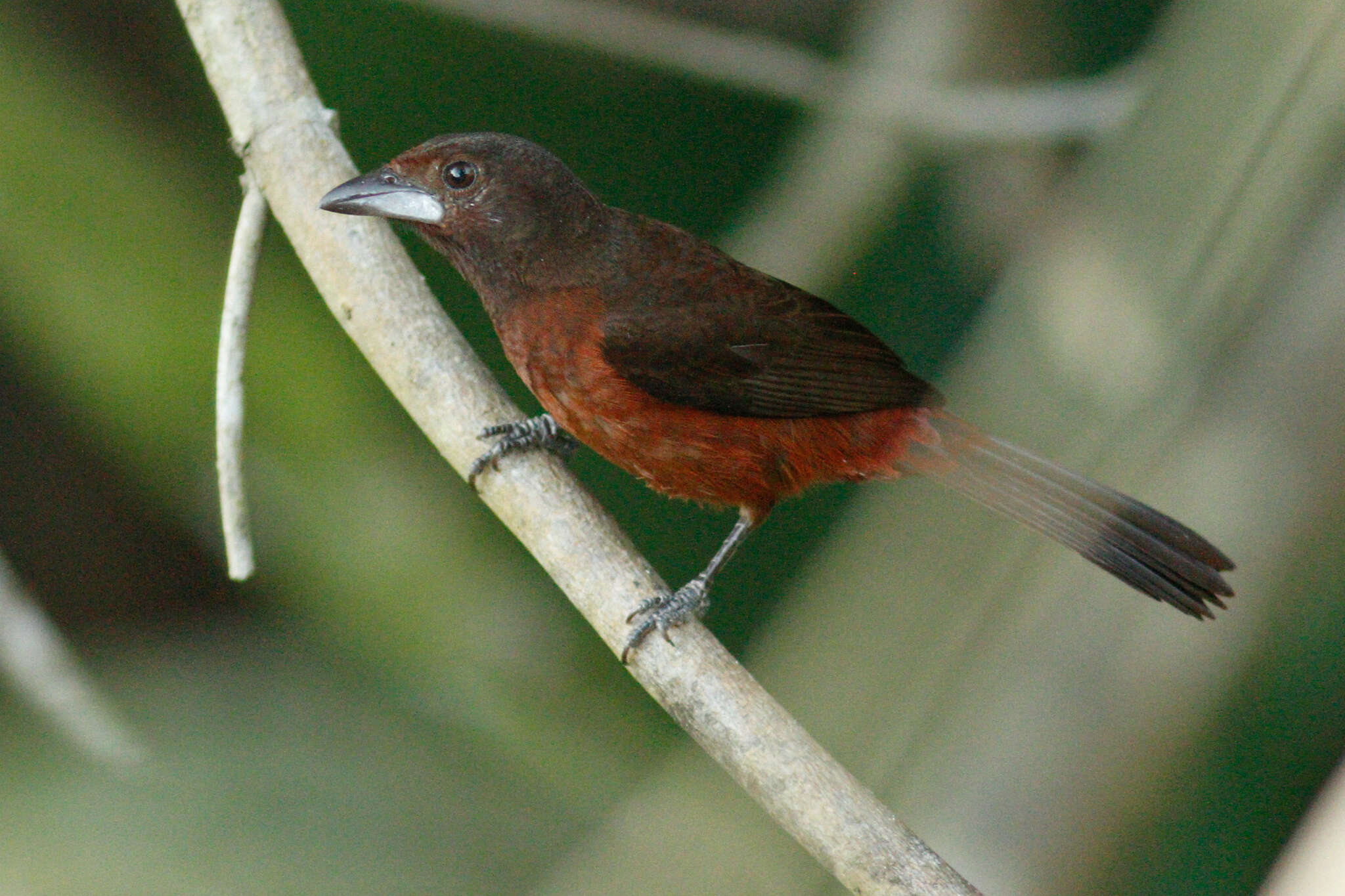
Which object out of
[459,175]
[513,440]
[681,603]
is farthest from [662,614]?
[459,175]

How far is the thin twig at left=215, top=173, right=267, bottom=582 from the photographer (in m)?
2.19

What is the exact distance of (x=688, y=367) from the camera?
99.8 inches

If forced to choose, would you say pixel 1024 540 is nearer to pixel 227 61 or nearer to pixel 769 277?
pixel 769 277

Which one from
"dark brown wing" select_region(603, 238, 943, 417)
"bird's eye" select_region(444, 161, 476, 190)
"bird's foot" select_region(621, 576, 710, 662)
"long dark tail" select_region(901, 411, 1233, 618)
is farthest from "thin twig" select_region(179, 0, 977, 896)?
"long dark tail" select_region(901, 411, 1233, 618)

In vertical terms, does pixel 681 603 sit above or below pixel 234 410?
above

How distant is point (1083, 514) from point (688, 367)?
0.79 meters

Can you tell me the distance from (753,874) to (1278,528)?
128 cm

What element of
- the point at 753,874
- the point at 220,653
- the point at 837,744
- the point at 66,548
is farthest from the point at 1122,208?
the point at 66,548

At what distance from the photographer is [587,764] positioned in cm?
274

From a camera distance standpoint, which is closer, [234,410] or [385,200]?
[234,410]

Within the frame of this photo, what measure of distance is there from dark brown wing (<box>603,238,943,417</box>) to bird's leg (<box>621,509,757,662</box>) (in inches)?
10.3

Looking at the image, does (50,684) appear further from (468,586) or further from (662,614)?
(662,614)

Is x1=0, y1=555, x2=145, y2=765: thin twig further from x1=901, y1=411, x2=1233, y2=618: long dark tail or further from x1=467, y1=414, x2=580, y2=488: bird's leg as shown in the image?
x1=901, y1=411, x2=1233, y2=618: long dark tail

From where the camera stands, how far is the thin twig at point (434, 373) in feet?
6.53
